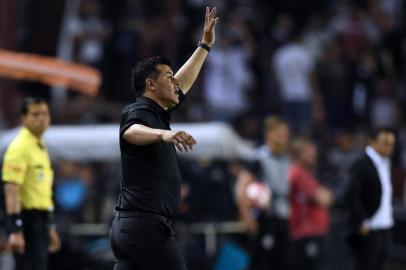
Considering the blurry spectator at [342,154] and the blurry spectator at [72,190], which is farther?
the blurry spectator at [342,154]

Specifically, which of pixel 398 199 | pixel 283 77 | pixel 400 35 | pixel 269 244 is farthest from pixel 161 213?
pixel 400 35

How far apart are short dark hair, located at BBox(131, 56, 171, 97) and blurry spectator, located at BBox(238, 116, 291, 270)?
6055 millimetres

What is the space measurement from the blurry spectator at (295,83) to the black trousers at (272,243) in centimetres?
538

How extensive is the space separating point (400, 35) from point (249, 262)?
769 centimetres

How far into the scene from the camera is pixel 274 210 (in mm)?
14797

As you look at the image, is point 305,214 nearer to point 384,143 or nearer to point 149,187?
point 384,143

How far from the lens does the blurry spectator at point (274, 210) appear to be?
48.2 ft

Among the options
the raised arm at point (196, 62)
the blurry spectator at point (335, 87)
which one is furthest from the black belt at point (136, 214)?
the blurry spectator at point (335, 87)

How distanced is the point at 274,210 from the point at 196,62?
544cm

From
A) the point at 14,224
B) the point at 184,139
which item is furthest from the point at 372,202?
the point at 184,139

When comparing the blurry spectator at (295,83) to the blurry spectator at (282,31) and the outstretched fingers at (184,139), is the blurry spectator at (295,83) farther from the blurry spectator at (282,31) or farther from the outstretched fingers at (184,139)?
the outstretched fingers at (184,139)

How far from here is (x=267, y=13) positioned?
76.4ft

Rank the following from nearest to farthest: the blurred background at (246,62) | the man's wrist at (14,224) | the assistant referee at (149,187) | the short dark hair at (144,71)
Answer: the assistant referee at (149,187)
the short dark hair at (144,71)
the man's wrist at (14,224)
the blurred background at (246,62)

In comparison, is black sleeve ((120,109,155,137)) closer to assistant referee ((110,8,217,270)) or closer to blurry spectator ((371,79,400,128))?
assistant referee ((110,8,217,270))
